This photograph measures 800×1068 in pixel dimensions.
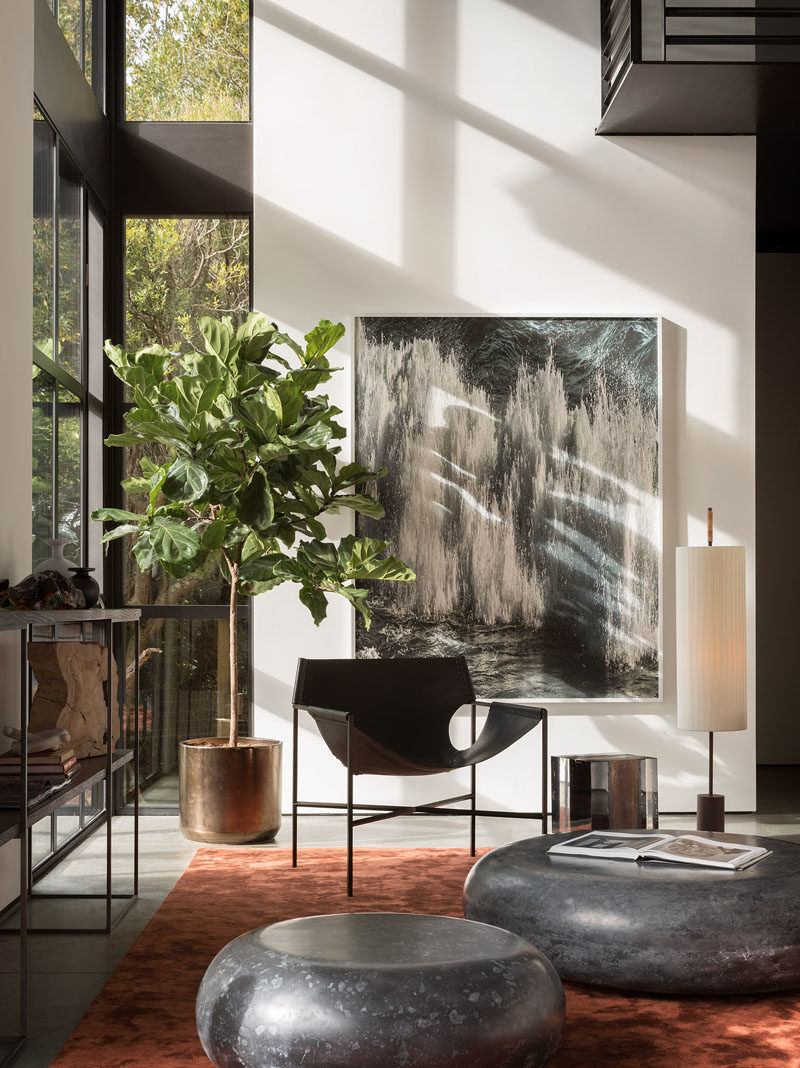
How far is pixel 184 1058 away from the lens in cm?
236

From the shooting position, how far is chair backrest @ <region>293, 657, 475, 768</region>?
4.51 metres

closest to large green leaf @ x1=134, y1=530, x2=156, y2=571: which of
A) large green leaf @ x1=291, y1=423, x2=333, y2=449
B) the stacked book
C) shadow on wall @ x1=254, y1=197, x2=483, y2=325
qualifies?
large green leaf @ x1=291, y1=423, x2=333, y2=449

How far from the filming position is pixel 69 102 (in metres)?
4.62

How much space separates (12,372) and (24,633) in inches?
54.4

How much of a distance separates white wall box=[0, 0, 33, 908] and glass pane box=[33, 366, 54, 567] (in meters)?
0.36

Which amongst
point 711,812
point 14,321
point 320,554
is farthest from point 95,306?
point 711,812

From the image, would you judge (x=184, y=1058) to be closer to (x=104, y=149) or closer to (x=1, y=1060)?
(x=1, y=1060)

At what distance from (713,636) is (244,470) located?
6.39 feet

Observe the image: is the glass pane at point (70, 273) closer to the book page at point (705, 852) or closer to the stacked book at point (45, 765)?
the stacked book at point (45, 765)

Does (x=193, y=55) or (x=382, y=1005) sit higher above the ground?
(x=193, y=55)

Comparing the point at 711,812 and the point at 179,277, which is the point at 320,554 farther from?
the point at 711,812

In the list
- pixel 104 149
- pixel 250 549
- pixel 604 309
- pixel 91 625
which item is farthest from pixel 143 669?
pixel 604 309

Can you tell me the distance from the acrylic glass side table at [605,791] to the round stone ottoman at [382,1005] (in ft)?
6.43

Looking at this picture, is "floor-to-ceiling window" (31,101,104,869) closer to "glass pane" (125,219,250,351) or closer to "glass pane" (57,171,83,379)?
"glass pane" (57,171,83,379)
